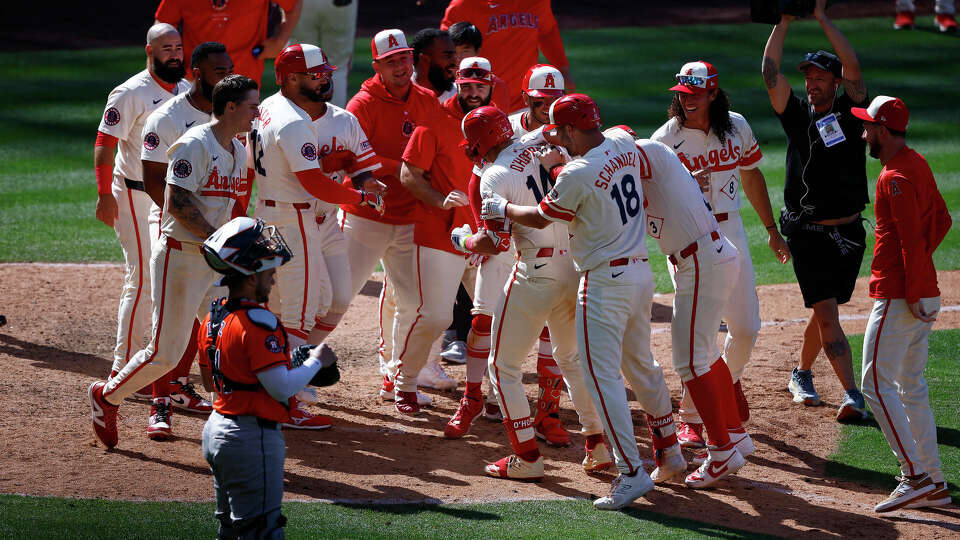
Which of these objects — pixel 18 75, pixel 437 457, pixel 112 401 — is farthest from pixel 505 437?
pixel 18 75

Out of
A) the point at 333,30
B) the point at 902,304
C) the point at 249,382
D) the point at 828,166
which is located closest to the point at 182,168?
the point at 249,382

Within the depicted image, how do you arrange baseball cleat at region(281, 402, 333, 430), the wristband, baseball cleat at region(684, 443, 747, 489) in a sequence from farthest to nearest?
the wristband, baseball cleat at region(281, 402, 333, 430), baseball cleat at region(684, 443, 747, 489)

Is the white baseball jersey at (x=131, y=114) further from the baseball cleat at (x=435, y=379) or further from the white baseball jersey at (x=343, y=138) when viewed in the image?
the baseball cleat at (x=435, y=379)

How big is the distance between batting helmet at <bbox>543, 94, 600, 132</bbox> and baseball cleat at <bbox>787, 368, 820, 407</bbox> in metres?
2.63

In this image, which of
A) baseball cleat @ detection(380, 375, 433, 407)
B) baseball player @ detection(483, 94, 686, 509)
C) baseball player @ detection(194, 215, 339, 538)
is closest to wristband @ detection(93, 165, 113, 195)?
baseball cleat @ detection(380, 375, 433, 407)

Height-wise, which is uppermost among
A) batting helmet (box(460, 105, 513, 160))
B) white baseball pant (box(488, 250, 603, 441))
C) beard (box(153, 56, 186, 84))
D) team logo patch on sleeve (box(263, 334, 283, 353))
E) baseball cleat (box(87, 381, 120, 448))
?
beard (box(153, 56, 186, 84))

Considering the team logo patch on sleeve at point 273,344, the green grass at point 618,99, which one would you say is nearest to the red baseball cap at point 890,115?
the team logo patch on sleeve at point 273,344

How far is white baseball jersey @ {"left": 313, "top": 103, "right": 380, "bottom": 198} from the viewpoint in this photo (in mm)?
6336

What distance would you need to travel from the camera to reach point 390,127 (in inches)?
267

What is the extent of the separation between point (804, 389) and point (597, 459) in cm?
180

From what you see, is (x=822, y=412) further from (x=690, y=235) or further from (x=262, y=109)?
(x=262, y=109)

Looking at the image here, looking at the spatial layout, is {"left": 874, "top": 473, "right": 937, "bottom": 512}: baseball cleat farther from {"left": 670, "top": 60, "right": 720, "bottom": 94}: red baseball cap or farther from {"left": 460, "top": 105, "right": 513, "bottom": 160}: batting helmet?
{"left": 460, "top": 105, "right": 513, "bottom": 160}: batting helmet

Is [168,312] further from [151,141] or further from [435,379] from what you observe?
[435,379]

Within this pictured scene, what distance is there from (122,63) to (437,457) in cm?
1275
